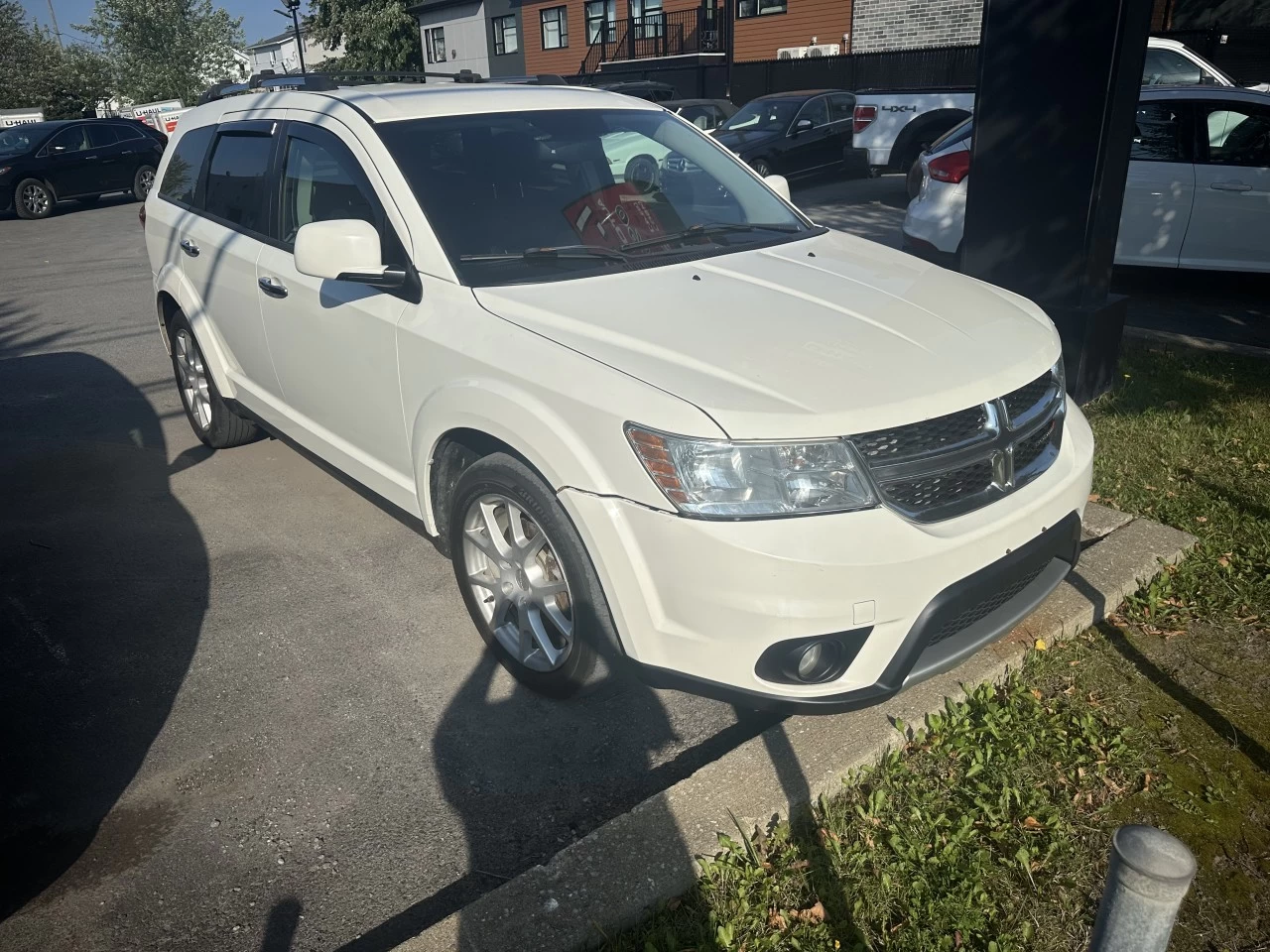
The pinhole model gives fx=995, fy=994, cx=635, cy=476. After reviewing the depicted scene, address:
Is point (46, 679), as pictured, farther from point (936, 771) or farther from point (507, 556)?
point (936, 771)

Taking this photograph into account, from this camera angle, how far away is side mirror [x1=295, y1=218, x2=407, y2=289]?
3279mm

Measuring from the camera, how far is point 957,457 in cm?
272

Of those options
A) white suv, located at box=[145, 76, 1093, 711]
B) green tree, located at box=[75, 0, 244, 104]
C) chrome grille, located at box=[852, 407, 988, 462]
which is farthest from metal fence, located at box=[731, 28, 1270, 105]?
green tree, located at box=[75, 0, 244, 104]

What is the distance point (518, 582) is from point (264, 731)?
0.98 meters

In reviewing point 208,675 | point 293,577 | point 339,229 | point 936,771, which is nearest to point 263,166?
point 339,229

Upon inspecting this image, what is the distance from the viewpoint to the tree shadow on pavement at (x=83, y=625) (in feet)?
9.59

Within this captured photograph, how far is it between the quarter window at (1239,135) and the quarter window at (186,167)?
7.07 m

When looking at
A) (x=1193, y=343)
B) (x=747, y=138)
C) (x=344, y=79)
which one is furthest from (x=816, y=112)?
(x=344, y=79)

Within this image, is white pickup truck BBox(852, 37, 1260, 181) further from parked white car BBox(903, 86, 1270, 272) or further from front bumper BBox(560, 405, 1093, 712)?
front bumper BBox(560, 405, 1093, 712)

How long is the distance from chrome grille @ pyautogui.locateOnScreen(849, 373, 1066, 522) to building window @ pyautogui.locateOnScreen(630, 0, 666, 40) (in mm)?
36026

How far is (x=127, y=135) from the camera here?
2008 centimetres

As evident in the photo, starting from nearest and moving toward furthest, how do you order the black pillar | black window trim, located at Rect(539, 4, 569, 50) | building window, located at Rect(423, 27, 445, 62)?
1. the black pillar
2. black window trim, located at Rect(539, 4, 569, 50)
3. building window, located at Rect(423, 27, 445, 62)

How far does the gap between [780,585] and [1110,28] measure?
393 centimetres

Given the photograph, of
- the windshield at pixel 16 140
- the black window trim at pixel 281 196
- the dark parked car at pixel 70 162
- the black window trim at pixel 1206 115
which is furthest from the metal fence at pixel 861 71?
the black window trim at pixel 281 196
